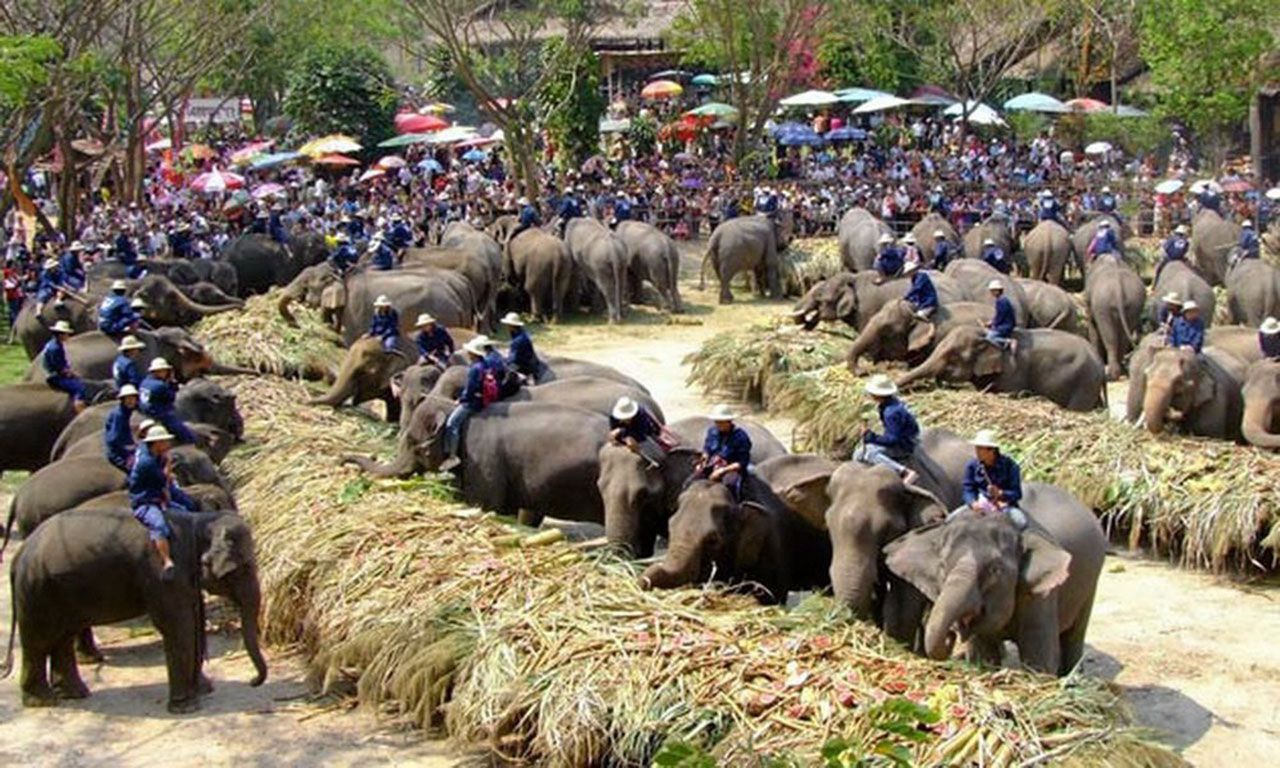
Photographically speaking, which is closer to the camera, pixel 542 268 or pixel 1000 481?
pixel 1000 481

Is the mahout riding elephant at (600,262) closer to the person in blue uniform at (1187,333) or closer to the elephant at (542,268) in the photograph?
the elephant at (542,268)

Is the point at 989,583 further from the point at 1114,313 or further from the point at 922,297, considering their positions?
the point at 1114,313

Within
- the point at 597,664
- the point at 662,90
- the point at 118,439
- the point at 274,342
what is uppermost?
the point at 662,90

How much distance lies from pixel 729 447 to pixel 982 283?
10679 millimetres

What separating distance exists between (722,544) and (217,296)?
12.9 m

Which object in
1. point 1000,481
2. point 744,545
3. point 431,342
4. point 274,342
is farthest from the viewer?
point 274,342

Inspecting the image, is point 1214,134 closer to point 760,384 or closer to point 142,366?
point 760,384

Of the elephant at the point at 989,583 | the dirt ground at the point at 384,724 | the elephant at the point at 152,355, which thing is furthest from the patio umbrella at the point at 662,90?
the elephant at the point at 989,583

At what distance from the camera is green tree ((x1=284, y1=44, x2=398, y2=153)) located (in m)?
41.5

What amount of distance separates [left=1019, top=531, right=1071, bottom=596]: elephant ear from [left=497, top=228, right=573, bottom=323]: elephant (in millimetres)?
15210

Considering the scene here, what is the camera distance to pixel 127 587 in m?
10.1

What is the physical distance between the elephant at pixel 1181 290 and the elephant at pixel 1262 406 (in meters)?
5.78

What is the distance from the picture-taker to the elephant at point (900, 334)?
16.9m

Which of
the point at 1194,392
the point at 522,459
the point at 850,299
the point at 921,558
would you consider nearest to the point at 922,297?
the point at 850,299
